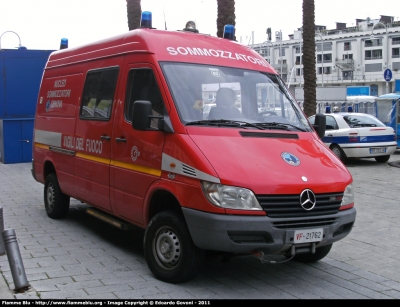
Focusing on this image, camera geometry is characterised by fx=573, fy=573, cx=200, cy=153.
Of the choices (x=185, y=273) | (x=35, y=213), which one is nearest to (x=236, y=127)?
(x=185, y=273)

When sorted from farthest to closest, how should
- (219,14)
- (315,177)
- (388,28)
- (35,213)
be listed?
(388,28)
(219,14)
(35,213)
(315,177)

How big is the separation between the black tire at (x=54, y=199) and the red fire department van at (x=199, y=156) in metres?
1.03

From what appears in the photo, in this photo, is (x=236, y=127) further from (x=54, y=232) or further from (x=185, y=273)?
(x=54, y=232)

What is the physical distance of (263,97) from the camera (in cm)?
662

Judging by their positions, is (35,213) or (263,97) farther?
(35,213)

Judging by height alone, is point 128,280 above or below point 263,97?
below

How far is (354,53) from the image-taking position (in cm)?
10125

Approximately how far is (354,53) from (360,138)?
89.5 metres

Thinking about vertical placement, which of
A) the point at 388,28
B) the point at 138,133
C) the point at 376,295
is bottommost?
the point at 376,295

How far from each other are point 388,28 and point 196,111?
96.8 m

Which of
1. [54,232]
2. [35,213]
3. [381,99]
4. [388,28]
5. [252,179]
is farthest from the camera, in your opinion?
[388,28]

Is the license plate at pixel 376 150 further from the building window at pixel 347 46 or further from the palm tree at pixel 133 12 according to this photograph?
the building window at pixel 347 46

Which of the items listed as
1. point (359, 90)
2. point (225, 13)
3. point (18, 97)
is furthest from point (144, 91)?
point (359, 90)

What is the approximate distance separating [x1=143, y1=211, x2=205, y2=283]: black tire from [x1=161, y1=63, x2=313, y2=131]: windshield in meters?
1.05
